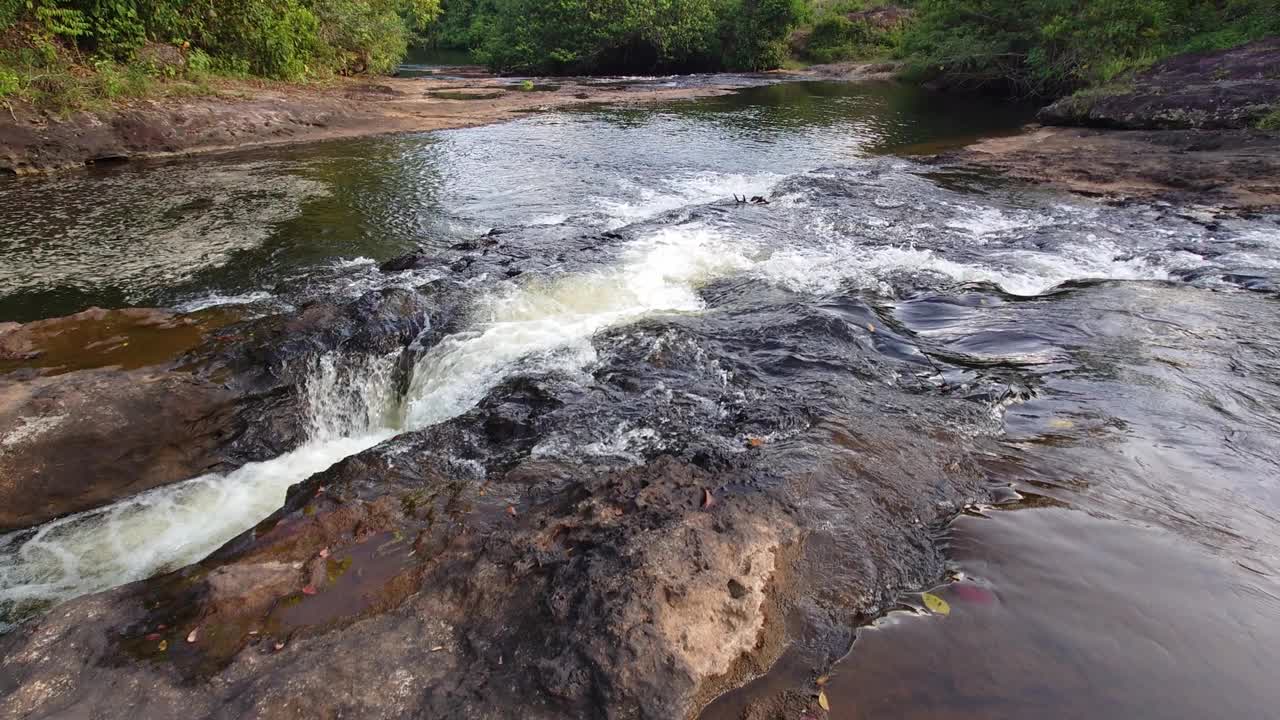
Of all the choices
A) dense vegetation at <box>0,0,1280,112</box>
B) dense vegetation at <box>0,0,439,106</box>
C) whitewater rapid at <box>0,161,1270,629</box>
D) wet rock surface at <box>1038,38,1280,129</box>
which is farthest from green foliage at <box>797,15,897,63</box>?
whitewater rapid at <box>0,161,1270,629</box>

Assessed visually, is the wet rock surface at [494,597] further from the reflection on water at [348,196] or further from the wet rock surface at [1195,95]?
the wet rock surface at [1195,95]

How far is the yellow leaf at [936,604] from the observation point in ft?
9.80

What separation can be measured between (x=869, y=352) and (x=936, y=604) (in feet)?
10.3

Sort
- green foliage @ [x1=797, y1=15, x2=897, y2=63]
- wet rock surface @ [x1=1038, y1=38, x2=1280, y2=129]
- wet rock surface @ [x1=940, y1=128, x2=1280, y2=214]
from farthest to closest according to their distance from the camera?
green foliage @ [x1=797, y1=15, x2=897, y2=63]
wet rock surface @ [x1=1038, y1=38, x2=1280, y2=129]
wet rock surface @ [x1=940, y1=128, x2=1280, y2=214]

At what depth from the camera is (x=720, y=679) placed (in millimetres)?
2619

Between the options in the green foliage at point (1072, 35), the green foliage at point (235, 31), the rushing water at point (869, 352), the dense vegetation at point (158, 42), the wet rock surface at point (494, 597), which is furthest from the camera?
the green foliage at point (1072, 35)

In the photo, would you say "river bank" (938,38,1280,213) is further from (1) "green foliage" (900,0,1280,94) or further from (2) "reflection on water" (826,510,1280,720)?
(2) "reflection on water" (826,510,1280,720)

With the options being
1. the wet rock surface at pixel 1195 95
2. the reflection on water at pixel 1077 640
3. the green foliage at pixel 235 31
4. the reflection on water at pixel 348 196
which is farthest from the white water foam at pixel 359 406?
the wet rock surface at pixel 1195 95

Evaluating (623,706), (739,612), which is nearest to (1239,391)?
(739,612)

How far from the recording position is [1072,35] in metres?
21.2

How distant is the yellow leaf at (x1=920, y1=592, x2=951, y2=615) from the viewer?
2988mm

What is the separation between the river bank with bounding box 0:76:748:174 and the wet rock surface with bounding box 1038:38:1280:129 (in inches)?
607

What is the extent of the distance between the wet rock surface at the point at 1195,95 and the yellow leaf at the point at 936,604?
58.8ft

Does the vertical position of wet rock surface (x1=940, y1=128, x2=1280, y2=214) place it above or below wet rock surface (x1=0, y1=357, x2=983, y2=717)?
above
